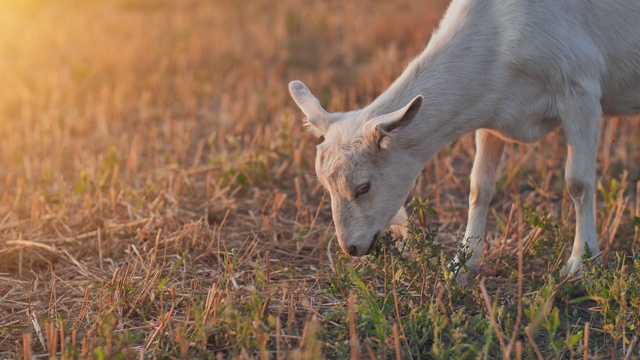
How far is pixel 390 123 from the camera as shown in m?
3.88

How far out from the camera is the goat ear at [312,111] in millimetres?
4266

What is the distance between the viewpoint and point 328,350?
3.83 metres

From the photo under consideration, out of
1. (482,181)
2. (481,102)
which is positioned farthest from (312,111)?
(482,181)

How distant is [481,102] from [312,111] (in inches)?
38.1

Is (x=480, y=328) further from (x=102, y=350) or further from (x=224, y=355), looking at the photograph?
Answer: (x=102, y=350)

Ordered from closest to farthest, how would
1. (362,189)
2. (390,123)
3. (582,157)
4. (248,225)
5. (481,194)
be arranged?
(390,123) → (362,189) → (582,157) → (481,194) → (248,225)

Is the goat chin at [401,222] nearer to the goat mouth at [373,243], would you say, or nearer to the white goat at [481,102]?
the white goat at [481,102]

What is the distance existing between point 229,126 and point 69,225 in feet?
10.0

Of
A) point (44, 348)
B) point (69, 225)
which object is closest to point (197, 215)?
point (69, 225)

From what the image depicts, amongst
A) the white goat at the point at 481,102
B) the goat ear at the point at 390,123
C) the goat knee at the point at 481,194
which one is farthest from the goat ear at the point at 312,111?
the goat knee at the point at 481,194

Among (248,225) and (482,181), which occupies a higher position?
(482,181)

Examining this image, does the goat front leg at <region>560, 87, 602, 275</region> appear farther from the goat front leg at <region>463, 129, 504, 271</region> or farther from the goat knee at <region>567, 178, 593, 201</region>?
the goat front leg at <region>463, 129, 504, 271</region>

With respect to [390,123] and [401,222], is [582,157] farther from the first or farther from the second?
[390,123]

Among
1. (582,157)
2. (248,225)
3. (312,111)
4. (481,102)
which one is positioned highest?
(481,102)
